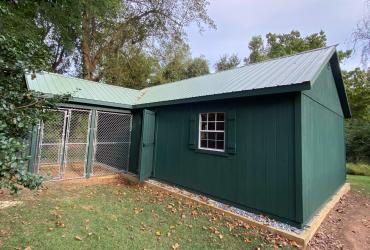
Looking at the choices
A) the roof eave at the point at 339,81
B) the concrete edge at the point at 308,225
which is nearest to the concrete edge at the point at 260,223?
the concrete edge at the point at 308,225

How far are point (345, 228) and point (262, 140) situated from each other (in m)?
2.41

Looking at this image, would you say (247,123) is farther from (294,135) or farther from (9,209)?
(9,209)

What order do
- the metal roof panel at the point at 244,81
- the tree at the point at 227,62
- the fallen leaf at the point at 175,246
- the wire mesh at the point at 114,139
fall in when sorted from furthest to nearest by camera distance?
the tree at the point at 227,62 → the wire mesh at the point at 114,139 → the metal roof panel at the point at 244,81 → the fallen leaf at the point at 175,246

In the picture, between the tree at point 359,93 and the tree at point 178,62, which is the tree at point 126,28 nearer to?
the tree at point 178,62

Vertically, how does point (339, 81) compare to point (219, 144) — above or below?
above

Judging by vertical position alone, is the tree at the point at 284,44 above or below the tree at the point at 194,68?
above

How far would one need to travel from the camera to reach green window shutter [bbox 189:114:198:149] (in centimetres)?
643

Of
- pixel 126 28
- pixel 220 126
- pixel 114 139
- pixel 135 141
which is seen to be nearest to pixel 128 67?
pixel 126 28

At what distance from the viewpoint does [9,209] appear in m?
4.66

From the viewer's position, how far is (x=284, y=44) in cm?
2359

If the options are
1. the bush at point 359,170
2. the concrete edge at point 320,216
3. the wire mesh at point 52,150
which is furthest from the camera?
the bush at point 359,170

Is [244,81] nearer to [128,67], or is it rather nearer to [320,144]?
[320,144]

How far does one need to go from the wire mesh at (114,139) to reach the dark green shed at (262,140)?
5.80ft

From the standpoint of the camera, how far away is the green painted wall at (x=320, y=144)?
454 cm
